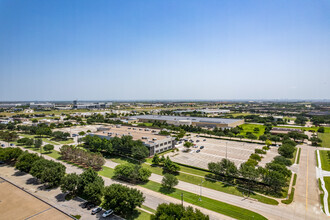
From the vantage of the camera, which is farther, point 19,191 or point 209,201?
point 19,191

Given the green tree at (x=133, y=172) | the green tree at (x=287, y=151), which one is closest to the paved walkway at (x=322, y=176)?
the green tree at (x=287, y=151)

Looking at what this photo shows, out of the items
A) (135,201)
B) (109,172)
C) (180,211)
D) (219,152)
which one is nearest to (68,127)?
(109,172)

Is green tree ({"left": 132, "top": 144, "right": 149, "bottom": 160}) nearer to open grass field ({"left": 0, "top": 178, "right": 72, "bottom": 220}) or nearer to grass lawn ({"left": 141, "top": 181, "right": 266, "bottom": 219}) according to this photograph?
grass lawn ({"left": 141, "top": 181, "right": 266, "bottom": 219})

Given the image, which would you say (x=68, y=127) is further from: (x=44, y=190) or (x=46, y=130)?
(x=44, y=190)

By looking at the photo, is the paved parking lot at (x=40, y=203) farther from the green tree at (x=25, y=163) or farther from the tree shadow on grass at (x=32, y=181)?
the green tree at (x=25, y=163)

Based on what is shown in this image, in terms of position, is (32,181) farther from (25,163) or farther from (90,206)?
(90,206)

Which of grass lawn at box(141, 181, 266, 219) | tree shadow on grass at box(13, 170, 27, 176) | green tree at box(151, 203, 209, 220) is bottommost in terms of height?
grass lawn at box(141, 181, 266, 219)

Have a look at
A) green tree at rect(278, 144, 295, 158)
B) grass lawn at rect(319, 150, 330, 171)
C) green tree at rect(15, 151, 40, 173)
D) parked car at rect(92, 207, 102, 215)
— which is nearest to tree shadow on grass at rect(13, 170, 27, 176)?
green tree at rect(15, 151, 40, 173)
